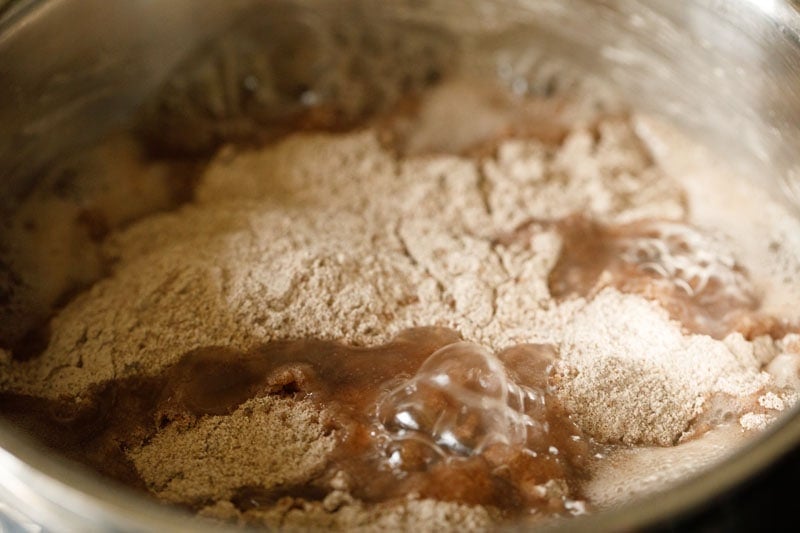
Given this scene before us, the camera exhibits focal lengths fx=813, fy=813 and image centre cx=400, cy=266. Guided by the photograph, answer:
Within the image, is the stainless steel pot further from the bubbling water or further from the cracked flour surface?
the bubbling water

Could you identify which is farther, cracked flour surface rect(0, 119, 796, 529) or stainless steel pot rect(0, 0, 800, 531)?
stainless steel pot rect(0, 0, 800, 531)

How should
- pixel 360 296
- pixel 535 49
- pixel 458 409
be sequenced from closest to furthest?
1. pixel 458 409
2. pixel 360 296
3. pixel 535 49

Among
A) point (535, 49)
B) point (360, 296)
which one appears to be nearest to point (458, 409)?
point (360, 296)

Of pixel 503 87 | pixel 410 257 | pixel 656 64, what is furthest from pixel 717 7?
pixel 410 257

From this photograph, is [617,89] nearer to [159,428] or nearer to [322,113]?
[322,113]

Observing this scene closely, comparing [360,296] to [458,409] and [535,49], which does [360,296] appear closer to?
[458,409]

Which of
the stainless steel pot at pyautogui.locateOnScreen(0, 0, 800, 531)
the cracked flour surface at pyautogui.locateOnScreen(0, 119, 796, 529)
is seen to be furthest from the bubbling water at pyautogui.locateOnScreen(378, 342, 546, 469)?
the stainless steel pot at pyautogui.locateOnScreen(0, 0, 800, 531)

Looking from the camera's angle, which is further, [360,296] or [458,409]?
[360,296]
